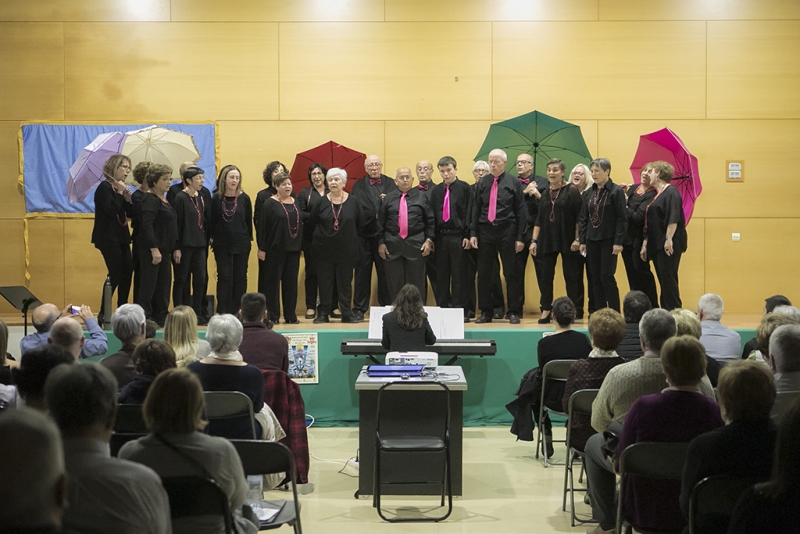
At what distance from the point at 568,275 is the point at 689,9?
3591 millimetres

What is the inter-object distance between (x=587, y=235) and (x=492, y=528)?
401 centimetres

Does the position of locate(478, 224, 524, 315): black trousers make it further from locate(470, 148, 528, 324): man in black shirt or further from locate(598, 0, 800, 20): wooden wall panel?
locate(598, 0, 800, 20): wooden wall panel

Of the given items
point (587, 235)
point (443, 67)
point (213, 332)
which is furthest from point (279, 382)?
point (443, 67)

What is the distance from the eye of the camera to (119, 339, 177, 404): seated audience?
352 centimetres

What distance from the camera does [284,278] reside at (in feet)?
26.4

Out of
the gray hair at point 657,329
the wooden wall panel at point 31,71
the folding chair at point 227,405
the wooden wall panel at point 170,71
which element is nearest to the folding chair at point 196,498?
the folding chair at point 227,405

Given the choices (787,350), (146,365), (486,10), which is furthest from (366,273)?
(787,350)

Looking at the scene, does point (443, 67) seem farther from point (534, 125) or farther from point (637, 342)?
point (637, 342)

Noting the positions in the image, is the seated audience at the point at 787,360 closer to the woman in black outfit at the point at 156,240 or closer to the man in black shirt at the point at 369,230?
the man in black shirt at the point at 369,230

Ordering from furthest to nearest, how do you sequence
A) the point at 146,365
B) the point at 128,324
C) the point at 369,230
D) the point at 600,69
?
the point at 600,69 → the point at 369,230 → the point at 128,324 → the point at 146,365

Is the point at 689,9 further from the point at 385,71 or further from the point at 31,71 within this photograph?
the point at 31,71

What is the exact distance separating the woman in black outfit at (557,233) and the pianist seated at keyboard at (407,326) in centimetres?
249

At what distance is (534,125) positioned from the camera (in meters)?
8.39

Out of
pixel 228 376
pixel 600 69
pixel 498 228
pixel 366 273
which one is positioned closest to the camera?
pixel 228 376
